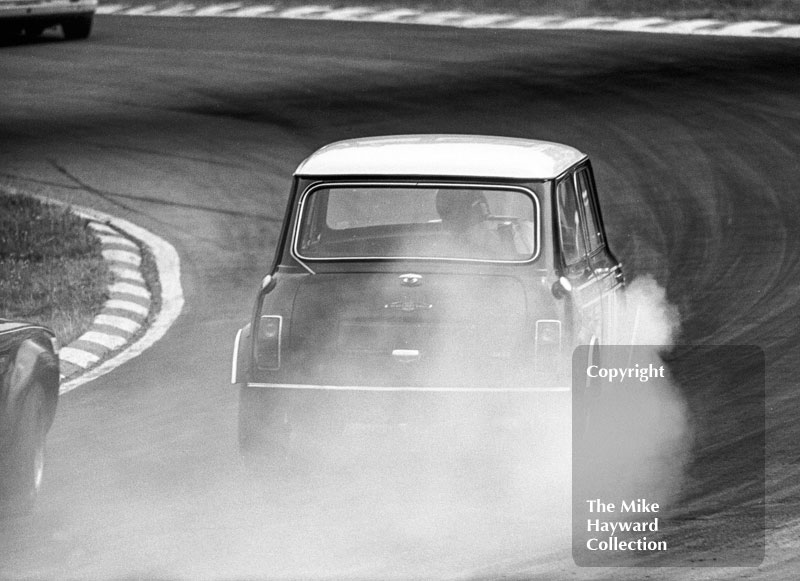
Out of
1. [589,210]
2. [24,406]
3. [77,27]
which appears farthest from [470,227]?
[77,27]

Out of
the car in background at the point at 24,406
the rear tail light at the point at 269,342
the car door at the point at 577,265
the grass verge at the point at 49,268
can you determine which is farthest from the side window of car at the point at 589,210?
the grass verge at the point at 49,268

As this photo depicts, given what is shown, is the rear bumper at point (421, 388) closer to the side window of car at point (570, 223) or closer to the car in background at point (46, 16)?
the side window of car at point (570, 223)

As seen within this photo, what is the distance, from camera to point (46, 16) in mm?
26062

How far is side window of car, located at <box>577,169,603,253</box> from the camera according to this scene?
366 inches

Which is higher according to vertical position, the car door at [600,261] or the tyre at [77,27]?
the car door at [600,261]

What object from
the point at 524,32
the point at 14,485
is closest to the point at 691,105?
the point at 524,32

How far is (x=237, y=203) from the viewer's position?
54.2ft

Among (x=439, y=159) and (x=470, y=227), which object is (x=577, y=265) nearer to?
(x=470, y=227)

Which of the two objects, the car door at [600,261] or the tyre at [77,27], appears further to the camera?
the tyre at [77,27]

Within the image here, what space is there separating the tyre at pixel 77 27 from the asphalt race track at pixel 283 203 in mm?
357

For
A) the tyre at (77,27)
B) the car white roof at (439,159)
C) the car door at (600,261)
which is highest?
the car white roof at (439,159)

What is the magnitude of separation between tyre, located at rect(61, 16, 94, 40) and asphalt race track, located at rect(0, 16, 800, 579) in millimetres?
357

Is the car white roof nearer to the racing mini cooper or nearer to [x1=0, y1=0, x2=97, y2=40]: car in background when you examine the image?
the racing mini cooper

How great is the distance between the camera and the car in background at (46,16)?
25672 millimetres
